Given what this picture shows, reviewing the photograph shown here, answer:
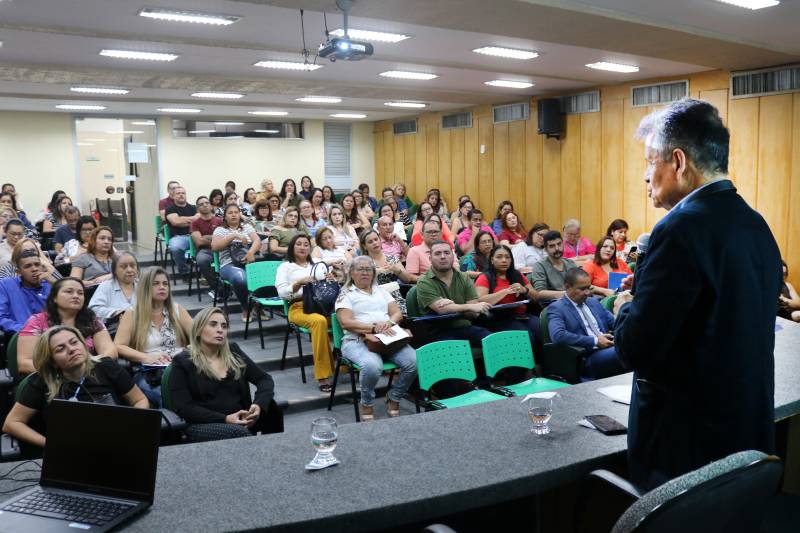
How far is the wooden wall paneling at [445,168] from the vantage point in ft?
42.0

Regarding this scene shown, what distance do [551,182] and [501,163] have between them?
1252 mm

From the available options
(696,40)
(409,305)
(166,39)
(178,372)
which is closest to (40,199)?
(166,39)

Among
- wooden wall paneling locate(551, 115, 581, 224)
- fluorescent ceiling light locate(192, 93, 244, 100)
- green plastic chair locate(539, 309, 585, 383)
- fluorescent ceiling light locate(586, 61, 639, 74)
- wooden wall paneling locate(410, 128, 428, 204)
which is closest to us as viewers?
green plastic chair locate(539, 309, 585, 383)

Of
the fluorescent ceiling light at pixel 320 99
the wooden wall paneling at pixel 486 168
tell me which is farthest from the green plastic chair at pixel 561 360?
the wooden wall paneling at pixel 486 168

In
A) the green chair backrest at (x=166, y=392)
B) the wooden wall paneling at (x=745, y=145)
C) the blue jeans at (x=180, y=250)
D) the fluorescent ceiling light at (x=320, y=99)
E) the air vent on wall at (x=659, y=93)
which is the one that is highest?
the fluorescent ceiling light at (x=320, y=99)

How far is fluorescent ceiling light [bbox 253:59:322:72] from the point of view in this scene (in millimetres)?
7327

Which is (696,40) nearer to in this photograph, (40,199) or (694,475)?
(694,475)

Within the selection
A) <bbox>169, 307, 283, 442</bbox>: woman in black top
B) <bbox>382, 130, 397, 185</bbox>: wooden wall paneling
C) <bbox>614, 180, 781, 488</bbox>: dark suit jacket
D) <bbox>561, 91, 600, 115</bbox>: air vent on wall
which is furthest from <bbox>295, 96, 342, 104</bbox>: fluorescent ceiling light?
<bbox>614, 180, 781, 488</bbox>: dark suit jacket

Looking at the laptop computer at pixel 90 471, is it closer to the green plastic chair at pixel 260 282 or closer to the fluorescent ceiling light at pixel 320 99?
the green plastic chair at pixel 260 282

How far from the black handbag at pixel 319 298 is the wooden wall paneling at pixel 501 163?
20.6 ft

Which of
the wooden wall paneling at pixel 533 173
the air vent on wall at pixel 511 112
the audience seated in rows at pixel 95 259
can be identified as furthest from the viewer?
the air vent on wall at pixel 511 112

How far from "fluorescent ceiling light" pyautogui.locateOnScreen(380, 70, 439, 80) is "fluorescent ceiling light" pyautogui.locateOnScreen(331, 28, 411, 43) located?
1.90 meters

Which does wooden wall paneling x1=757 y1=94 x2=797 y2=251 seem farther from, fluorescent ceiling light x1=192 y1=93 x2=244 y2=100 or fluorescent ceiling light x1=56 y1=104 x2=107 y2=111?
fluorescent ceiling light x1=56 y1=104 x2=107 y2=111

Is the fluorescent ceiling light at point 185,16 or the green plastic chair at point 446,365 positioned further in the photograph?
the fluorescent ceiling light at point 185,16
